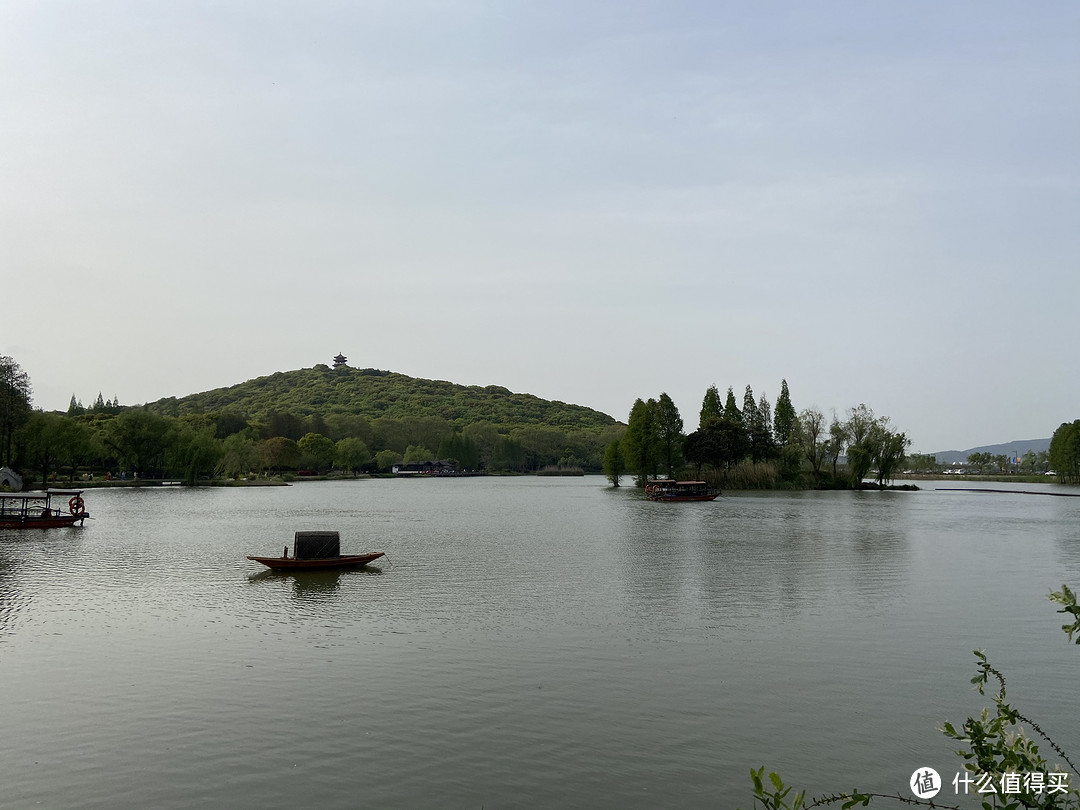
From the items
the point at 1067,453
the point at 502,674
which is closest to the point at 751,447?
the point at 1067,453

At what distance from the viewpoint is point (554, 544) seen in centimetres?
4662

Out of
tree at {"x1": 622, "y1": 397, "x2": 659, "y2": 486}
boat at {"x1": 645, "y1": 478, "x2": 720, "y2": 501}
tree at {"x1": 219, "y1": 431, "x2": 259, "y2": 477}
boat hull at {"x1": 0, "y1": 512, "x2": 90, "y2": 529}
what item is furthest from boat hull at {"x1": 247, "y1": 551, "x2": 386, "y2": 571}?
tree at {"x1": 219, "y1": 431, "x2": 259, "y2": 477}

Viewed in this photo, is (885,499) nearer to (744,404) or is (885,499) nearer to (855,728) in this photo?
(744,404)

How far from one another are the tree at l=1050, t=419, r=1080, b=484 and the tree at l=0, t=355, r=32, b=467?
161 metres

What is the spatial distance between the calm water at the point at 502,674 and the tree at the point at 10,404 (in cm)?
5635

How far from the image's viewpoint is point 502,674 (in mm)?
17906

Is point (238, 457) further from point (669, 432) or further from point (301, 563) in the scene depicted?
point (301, 563)

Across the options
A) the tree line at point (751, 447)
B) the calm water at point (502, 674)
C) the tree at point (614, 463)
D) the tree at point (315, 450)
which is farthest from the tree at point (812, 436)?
the tree at point (315, 450)

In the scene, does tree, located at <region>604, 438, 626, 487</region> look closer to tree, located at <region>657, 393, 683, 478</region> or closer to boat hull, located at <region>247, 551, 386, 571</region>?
tree, located at <region>657, 393, 683, 478</region>

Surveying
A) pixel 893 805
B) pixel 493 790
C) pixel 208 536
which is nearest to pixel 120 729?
pixel 493 790

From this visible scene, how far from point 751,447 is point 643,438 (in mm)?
16329

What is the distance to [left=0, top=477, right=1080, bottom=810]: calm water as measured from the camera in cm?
1234

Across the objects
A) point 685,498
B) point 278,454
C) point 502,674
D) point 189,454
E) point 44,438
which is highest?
point 44,438

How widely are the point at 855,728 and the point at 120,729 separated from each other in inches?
517
